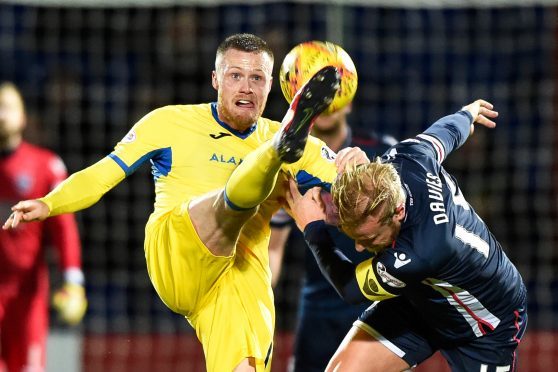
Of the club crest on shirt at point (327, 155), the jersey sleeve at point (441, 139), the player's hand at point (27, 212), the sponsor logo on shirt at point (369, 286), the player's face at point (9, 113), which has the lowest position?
the sponsor logo on shirt at point (369, 286)

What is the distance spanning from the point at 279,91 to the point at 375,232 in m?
4.49

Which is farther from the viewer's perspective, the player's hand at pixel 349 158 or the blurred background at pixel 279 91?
the blurred background at pixel 279 91

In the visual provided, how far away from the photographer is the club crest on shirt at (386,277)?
3.86m

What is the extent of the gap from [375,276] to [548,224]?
4.78 metres

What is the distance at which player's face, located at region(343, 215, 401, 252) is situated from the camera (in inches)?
149

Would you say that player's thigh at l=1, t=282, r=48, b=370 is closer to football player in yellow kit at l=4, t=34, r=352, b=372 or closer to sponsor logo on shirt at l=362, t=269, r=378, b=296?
football player in yellow kit at l=4, t=34, r=352, b=372

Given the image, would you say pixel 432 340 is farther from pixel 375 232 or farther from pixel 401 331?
pixel 375 232

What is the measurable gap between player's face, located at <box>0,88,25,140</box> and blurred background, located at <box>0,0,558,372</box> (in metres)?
1.20

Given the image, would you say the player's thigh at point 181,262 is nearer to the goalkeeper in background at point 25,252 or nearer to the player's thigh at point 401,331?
the player's thigh at point 401,331

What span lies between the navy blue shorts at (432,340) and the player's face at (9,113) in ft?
10.8

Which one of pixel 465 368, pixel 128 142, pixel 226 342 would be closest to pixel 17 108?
pixel 128 142

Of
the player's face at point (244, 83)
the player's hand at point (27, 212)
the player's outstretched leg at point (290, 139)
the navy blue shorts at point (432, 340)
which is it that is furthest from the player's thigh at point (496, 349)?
the player's hand at point (27, 212)

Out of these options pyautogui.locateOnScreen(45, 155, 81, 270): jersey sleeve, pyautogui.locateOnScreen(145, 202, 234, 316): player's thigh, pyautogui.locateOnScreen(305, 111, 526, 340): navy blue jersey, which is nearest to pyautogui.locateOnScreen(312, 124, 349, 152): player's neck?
pyautogui.locateOnScreen(305, 111, 526, 340): navy blue jersey

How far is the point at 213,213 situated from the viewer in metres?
4.00
